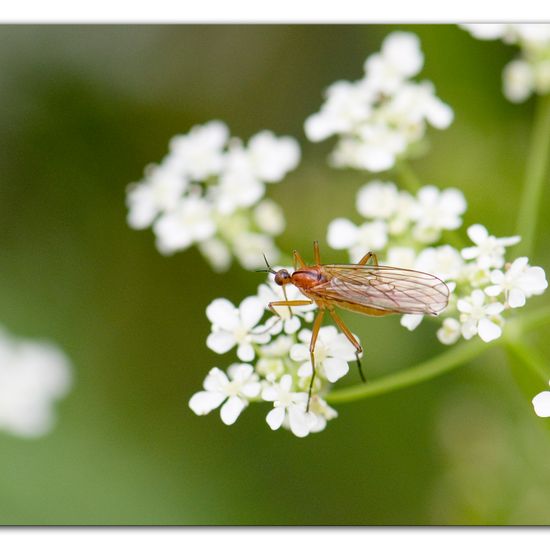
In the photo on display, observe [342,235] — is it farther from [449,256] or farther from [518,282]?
[518,282]

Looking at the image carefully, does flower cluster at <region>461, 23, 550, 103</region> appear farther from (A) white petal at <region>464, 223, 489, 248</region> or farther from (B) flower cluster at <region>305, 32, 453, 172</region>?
(A) white petal at <region>464, 223, 489, 248</region>

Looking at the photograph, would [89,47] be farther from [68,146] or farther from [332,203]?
[332,203]

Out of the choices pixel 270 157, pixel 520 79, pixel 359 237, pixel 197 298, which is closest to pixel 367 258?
pixel 359 237

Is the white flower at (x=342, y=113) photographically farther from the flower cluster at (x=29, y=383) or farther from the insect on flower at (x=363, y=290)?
the flower cluster at (x=29, y=383)

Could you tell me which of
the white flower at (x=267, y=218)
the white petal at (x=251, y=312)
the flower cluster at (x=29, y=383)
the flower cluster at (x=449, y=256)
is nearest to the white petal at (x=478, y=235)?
the flower cluster at (x=449, y=256)

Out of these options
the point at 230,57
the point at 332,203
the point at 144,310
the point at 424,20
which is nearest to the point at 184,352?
the point at 144,310
